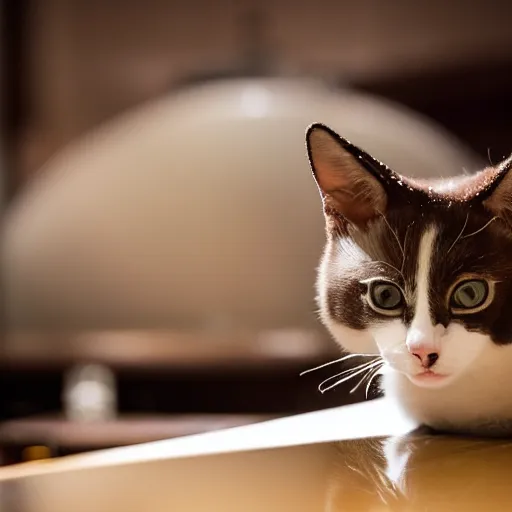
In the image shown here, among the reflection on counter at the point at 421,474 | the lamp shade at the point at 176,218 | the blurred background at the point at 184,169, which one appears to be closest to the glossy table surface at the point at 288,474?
the reflection on counter at the point at 421,474

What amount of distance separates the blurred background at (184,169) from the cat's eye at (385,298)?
204 mm

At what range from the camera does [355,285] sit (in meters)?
0.31

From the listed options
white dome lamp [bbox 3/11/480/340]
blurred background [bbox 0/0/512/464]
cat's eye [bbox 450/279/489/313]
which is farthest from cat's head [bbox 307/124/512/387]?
white dome lamp [bbox 3/11/480/340]

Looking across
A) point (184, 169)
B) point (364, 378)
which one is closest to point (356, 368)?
point (364, 378)

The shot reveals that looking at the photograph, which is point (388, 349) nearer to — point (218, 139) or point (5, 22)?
point (218, 139)

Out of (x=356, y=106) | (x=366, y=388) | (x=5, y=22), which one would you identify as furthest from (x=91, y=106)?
(x=366, y=388)

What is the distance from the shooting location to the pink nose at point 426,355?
0.94ft

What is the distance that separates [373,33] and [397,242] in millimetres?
1273

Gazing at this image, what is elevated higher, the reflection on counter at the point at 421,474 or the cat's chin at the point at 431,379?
the cat's chin at the point at 431,379

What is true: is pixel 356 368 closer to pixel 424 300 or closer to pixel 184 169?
pixel 424 300

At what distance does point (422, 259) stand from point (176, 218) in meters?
0.91

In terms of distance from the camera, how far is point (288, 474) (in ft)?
0.94

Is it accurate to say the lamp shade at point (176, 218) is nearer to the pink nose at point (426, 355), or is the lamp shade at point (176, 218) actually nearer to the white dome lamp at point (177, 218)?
the white dome lamp at point (177, 218)

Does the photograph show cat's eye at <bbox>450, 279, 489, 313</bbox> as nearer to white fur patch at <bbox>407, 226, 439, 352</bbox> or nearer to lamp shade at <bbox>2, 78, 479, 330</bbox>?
white fur patch at <bbox>407, 226, 439, 352</bbox>
